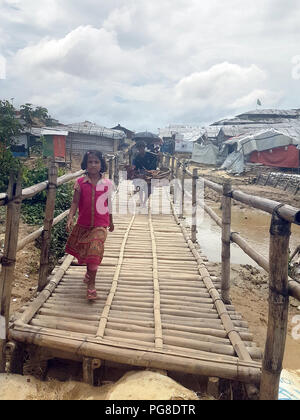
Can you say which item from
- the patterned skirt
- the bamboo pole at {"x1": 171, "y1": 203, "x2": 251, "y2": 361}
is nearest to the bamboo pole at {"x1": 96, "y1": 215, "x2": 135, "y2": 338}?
the patterned skirt

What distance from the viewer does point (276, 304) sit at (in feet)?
5.34

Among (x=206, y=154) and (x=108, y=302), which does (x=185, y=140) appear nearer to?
(x=206, y=154)

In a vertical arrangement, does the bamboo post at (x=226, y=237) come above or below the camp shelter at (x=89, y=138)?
below

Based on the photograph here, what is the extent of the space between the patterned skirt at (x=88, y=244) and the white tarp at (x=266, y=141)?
1799 centimetres

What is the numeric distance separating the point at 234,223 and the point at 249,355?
27.1 ft

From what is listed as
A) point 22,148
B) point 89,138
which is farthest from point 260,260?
point 89,138

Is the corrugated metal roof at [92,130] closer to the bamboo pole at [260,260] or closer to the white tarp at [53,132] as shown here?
the white tarp at [53,132]

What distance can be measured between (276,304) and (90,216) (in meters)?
1.75

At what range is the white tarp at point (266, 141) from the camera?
18.4 meters

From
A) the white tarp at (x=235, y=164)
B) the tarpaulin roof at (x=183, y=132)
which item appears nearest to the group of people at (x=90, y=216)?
the white tarp at (x=235, y=164)

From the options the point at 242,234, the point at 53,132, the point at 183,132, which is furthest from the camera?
the point at 183,132
